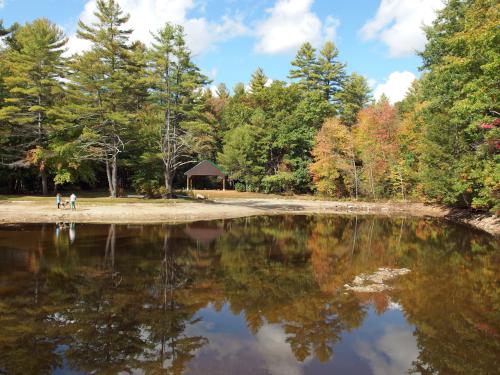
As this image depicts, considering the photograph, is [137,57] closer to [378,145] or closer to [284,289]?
[378,145]

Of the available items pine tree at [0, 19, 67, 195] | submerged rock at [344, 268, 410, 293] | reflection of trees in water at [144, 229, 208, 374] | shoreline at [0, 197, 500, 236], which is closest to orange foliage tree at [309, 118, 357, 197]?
shoreline at [0, 197, 500, 236]

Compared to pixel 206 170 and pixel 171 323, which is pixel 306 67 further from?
pixel 171 323

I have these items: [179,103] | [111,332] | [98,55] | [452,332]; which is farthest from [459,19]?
[111,332]

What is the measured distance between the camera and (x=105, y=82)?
3378 centimetres

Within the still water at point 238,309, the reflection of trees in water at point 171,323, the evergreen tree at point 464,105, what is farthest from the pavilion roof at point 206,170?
the reflection of trees in water at point 171,323

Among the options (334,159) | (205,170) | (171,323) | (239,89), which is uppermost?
(239,89)

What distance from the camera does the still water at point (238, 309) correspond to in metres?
7.50

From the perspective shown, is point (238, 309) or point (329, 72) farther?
point (329, 72)

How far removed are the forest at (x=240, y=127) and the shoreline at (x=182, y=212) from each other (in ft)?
5.63

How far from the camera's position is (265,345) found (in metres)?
8.23

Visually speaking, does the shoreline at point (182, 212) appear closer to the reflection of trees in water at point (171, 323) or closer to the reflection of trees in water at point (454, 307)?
the reflection of trees in water at point (454, 307)

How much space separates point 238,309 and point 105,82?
29.6 metres

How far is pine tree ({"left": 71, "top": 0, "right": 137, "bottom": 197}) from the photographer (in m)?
33.4

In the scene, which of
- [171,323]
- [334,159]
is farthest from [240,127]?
[171,323]
